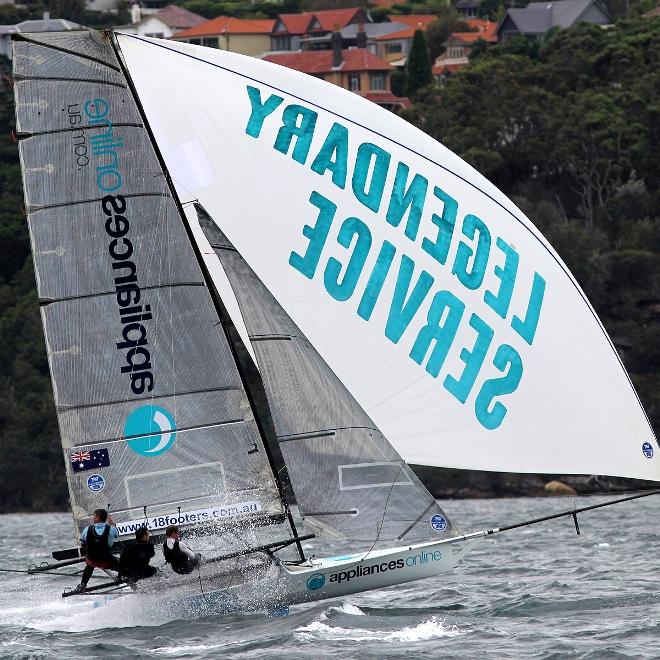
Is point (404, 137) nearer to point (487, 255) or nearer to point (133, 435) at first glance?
point (487, 255)

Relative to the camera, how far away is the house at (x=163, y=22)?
10044cm

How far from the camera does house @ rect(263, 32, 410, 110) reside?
8269 cm

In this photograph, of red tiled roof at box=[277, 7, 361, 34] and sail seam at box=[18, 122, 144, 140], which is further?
red tiled roof at box=[277, 7, 361, 34]

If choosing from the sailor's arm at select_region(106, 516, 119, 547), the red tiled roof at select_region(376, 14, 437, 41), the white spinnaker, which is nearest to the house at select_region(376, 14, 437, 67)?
the red tiled roof at select_region(376, 14, 437, 41)

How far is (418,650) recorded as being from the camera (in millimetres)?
11906

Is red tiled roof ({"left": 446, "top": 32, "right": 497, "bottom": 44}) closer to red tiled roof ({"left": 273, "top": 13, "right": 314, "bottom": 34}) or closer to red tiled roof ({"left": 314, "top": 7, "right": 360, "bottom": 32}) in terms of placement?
red tiled roof ({"left": 314, "top": 7, "right": 360, "bottom": 32})

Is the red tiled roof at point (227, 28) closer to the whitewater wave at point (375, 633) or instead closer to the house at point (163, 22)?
the house at point (163, 22)

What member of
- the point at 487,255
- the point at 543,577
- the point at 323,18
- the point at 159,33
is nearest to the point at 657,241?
the point at 543,577

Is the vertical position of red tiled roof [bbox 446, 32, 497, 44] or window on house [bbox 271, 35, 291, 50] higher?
window on house [bbox 271, 35, 291, 50]

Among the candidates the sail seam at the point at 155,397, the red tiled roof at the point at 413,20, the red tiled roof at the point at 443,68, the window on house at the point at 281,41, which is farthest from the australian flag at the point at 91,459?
the red tiled roof at the point at 413,20

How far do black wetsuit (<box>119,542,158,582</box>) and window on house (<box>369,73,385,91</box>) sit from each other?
2774 inches

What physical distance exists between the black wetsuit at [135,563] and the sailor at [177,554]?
0.20 metres

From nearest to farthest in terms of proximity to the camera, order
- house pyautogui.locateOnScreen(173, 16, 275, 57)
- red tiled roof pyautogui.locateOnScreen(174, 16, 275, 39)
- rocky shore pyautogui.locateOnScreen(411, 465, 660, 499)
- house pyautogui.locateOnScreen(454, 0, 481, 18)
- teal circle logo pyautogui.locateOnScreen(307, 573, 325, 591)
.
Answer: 1. teal circle logo pyautogui.locateOnScreen(307, 573, 325, 591)
2. rocky shore pyautogui.locateOnScreen(411, 465, 660, 499)
3. house pyautogui.locateOnScreen(173, 16, 275, 57)
4. red tiled roof pyautogui.locateOnScreen(174, 16, 275, 39)
5. house pyautogui.locateOnScreen(454, 0, 481, 18)

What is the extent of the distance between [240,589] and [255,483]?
0.87 m
